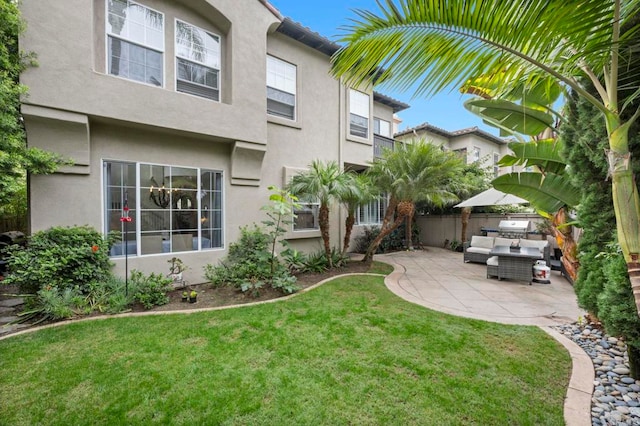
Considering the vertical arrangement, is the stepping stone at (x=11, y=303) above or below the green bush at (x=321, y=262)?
below

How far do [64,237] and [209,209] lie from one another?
132 inches

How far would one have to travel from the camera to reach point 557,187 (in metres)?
4.73

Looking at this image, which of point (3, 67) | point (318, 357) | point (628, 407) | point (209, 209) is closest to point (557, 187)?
point (628, 407)

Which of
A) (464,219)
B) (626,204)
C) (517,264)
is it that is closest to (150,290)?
(626,204)

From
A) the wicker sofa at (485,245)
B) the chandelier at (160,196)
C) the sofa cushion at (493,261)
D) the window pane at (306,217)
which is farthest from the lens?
the window pane at (306,217)

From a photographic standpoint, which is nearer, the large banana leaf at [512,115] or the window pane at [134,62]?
the large banana leaf at [512,115]

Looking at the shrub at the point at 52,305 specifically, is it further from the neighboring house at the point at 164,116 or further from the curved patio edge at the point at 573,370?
the curved patio edge at the point at 573,370

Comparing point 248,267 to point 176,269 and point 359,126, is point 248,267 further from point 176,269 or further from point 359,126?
point 359,126

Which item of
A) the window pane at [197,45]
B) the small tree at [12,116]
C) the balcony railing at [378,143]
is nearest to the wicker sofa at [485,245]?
the balcony railing at [378,143]

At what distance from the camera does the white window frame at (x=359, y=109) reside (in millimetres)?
12262

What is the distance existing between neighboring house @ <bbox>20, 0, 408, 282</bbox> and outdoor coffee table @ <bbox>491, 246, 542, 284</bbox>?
21.8 feet

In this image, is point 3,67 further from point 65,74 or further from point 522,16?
point 522,16

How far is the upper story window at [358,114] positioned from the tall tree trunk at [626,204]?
35.7 ft

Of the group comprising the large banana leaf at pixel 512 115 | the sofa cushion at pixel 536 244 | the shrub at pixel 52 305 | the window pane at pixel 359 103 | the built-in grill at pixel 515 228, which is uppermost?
the window pane at pixel 359 103
